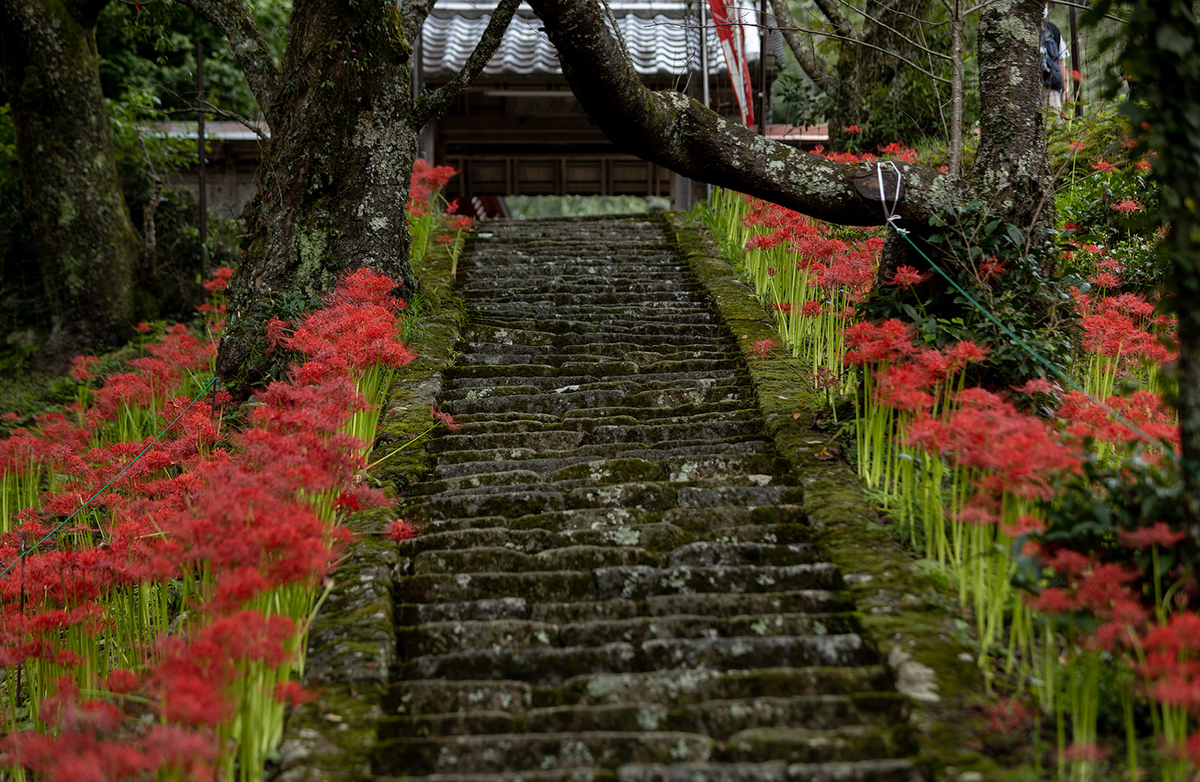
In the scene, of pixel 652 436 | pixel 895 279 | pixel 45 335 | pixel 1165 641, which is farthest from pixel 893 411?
pixel 45 335

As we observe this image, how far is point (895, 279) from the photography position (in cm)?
481

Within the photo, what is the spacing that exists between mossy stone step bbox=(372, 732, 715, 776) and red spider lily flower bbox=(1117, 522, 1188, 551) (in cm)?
134

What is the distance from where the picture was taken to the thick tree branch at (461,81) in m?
6.50

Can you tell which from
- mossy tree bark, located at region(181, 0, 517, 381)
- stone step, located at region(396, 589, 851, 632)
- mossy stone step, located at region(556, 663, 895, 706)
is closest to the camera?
mossy stone step, located at region(556, 663, 895, 706)

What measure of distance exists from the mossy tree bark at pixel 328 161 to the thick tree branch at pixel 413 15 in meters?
0.30

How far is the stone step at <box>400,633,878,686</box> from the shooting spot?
10.4ft

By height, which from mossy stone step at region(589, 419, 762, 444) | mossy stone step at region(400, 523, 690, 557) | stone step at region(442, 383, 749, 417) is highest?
stone step at region(442, 383, 749, 417)

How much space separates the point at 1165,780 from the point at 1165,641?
390 millimetres

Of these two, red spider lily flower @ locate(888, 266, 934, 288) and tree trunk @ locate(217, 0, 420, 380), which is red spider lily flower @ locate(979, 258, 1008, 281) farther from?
tree trunk @ locate(217, 0, 420, 380)

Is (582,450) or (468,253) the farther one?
(468,253)

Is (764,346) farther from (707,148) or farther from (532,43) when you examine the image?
(532,43)

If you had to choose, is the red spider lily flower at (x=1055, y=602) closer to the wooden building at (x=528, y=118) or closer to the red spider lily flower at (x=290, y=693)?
the red spider lily flower at (x=290, y=693)

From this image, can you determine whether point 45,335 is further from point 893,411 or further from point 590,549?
point 893,411

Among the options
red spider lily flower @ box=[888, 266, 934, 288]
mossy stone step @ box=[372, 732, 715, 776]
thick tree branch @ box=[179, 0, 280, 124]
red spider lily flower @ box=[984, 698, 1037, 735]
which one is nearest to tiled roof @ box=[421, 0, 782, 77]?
thick tree branch @ box=[179, 0, 280, 124]
